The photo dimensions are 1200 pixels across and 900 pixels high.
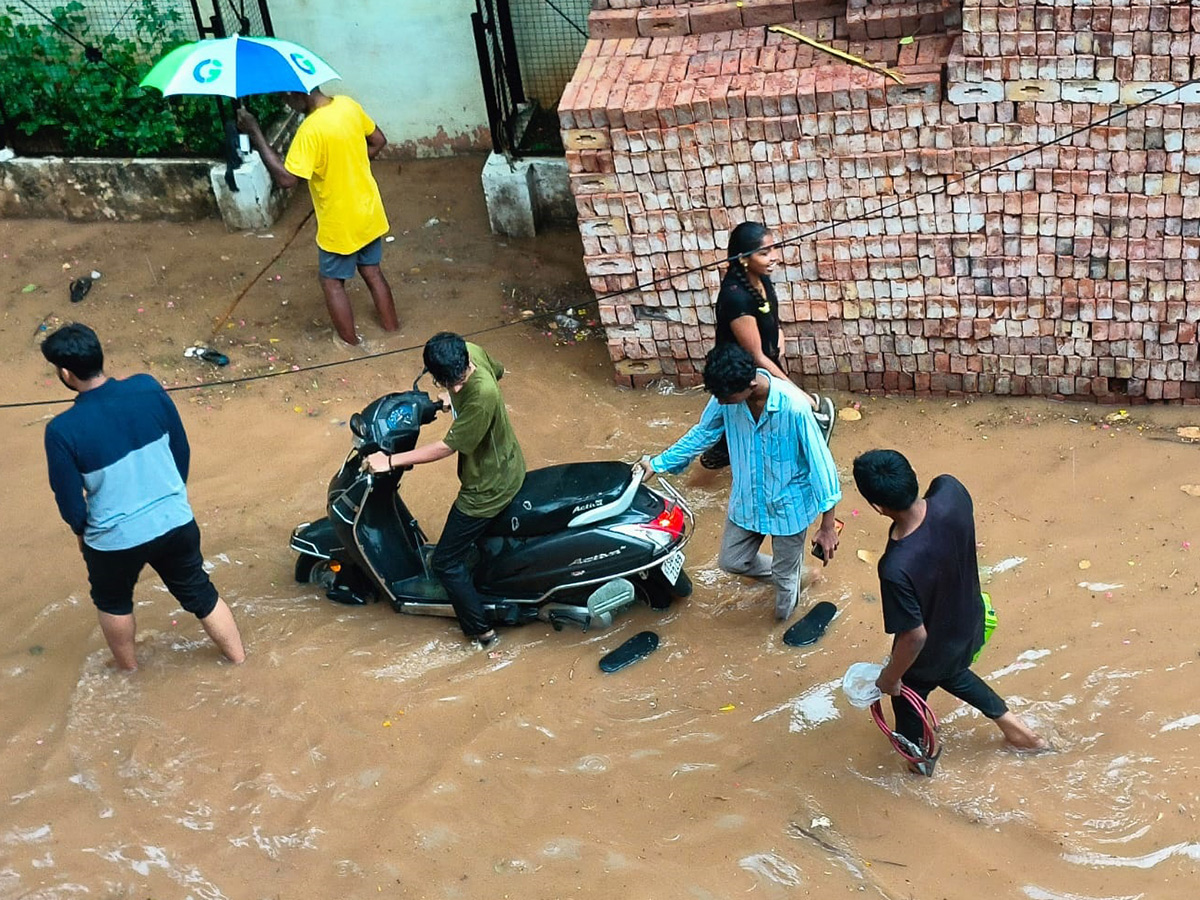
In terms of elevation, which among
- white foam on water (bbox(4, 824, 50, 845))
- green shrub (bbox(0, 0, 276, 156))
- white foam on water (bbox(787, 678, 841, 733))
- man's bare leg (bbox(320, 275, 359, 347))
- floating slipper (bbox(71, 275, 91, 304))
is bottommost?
white foam on water (bbox(787, 678, 841, 733))

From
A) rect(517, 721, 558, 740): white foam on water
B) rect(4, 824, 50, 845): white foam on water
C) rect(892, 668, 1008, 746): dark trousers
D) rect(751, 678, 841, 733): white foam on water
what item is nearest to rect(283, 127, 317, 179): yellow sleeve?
rect(517, 721, 558, 740): white foam on water

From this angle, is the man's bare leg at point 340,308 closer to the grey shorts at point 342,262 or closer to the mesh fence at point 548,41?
the grey shorts at point 342,262

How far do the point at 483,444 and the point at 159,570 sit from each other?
1487 mm

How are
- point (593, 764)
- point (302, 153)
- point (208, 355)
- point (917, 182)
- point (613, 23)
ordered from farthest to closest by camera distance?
point (208, 355) → point (302, 153) → point (613, 23) → point (917, 182) → point (593, 764)

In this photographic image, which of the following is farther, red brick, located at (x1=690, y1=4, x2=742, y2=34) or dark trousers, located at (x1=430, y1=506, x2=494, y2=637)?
red brick, located at (x1=690, y1=4, x2=742, y2=34)

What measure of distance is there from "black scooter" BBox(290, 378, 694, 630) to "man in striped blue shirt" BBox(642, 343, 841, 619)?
245 mm

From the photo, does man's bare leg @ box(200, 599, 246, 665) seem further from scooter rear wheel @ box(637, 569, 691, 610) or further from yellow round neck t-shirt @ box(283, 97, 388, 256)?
yellow round neck t-shirt @ box(283, 97, 388, 256)

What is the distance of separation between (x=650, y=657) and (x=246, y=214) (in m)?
5.19

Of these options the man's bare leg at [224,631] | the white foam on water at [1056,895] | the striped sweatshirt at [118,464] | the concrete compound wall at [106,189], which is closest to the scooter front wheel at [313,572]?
the man's bare leg at [224,631]

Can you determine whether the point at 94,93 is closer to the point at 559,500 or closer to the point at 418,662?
the point at 418,662

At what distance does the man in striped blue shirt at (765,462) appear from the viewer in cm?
458

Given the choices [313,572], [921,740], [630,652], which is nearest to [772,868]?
[921,740]

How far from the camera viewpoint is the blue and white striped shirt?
186 inches

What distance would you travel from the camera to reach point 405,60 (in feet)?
30.1
